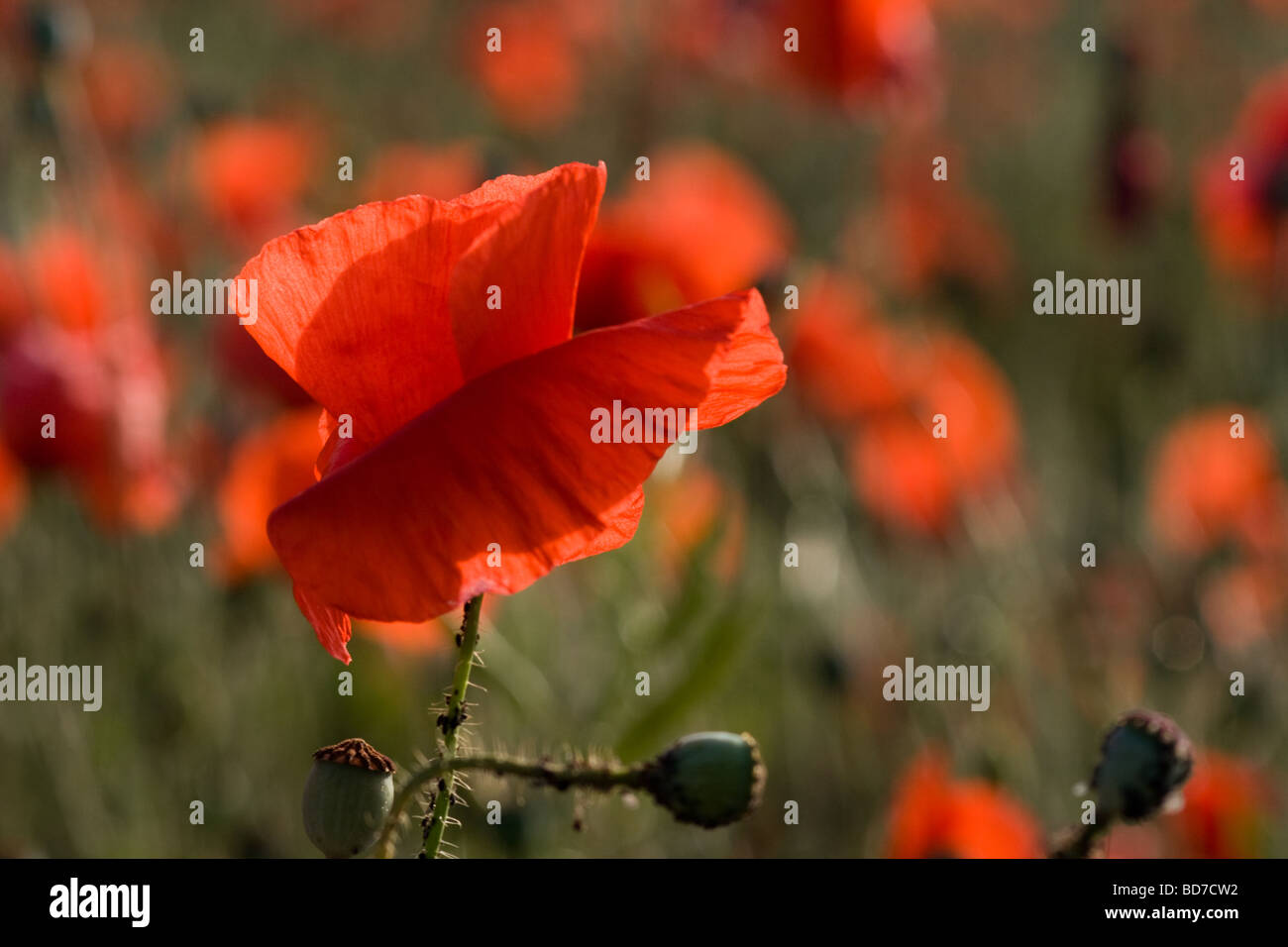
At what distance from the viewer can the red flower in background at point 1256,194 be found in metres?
2.05

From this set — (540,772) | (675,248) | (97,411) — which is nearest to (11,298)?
(97,411)

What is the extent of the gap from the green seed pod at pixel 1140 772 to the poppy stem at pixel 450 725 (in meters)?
0.33

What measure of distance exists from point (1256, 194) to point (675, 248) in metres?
1.05

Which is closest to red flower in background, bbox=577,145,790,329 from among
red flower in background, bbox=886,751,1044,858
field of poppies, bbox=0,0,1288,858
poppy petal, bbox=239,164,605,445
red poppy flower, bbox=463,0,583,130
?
field of poppies, bbox=0,0,1288,858

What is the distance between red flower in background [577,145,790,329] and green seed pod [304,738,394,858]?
0.73 metres

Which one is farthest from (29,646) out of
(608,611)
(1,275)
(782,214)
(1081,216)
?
(1081,216)

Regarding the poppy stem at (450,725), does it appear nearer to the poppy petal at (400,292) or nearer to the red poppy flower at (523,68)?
the poppy petal at (400,292)

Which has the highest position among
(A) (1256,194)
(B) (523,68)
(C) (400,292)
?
(B) (523,68)

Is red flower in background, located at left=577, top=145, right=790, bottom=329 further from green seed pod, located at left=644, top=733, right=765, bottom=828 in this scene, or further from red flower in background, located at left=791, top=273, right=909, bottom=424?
green seed pod, located at left=644, top=733, right=765, bottom=828

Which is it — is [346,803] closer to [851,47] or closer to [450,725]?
[450,725]

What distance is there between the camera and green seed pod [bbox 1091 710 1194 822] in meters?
0.70

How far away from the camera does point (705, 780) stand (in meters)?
0.61

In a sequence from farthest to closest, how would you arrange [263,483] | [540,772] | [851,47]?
1. [851,47]
2. [263,483]
3. [540,772]

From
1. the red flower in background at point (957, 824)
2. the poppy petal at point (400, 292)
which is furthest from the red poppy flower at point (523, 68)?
the poppy petal at point (400, 292)
